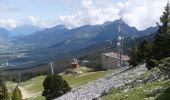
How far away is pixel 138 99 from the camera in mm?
27703

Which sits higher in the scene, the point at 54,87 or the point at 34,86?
the point at 54,87

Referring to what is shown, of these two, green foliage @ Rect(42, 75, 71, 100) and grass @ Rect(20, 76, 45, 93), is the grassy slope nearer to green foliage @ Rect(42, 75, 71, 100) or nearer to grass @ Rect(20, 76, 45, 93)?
grass @ Rect(20, 76, 45, 93)

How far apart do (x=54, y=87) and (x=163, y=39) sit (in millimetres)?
28583

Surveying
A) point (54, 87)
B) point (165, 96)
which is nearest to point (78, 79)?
point (54, 87)

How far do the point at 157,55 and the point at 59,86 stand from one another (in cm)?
2758

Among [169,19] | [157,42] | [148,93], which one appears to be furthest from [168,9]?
[148,93]

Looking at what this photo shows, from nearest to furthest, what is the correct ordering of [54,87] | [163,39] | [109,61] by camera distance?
[163,39] < [54,87] < [109,61]

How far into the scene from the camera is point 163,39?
53562mm

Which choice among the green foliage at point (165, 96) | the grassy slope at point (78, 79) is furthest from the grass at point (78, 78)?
the green foliage at point (165, 96)

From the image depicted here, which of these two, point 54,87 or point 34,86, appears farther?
point 34,86

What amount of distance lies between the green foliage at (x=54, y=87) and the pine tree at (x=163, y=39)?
24954 millimetres

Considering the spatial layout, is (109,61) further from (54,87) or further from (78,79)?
(54,87)

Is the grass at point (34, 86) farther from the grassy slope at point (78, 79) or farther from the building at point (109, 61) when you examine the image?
the building at point (109, 61)

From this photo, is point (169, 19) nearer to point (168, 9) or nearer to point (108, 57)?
point (168, 9)
